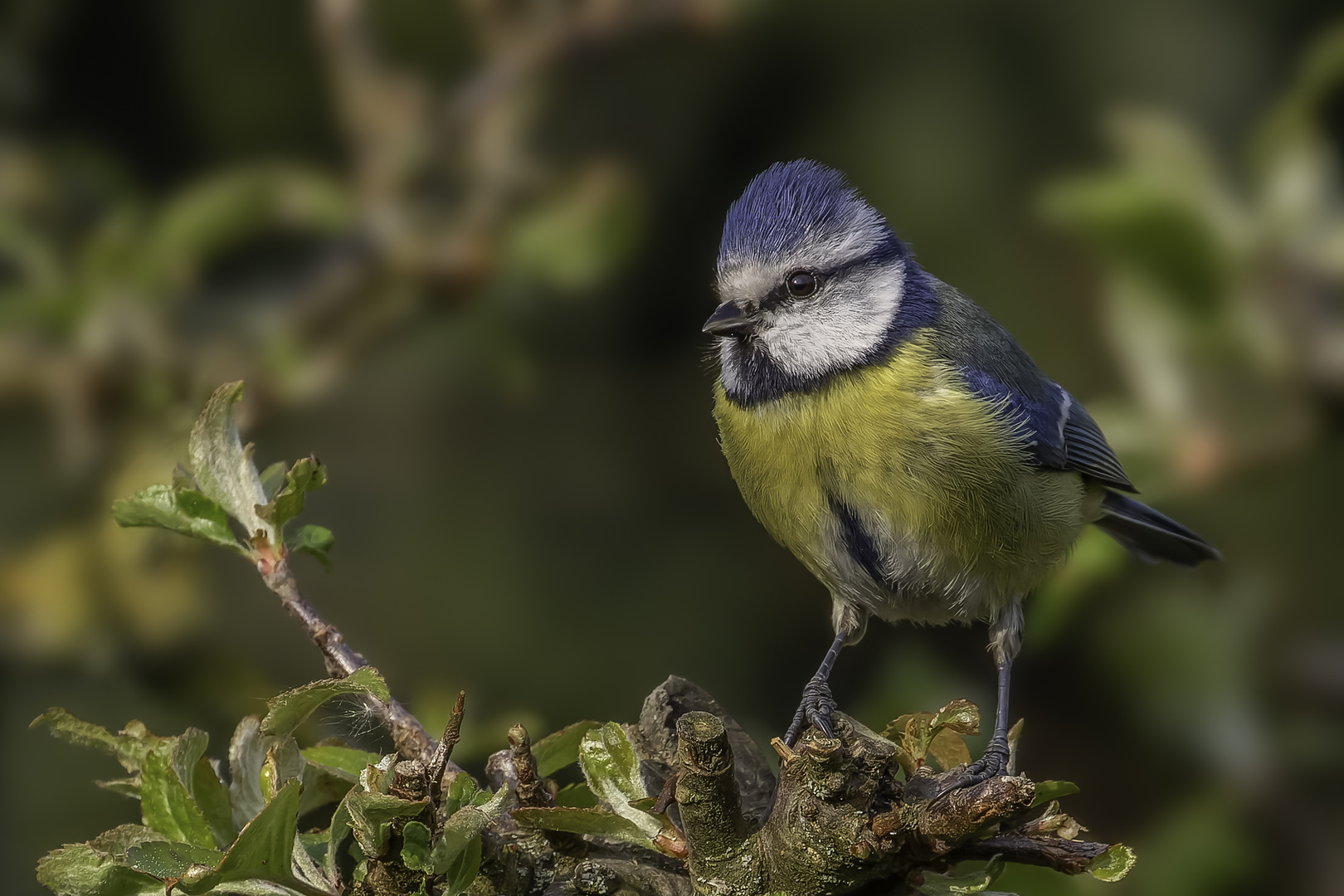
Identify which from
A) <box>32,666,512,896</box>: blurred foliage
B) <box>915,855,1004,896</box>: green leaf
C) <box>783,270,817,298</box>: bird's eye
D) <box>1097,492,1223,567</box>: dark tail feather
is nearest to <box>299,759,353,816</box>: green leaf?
<box>32,666,512,896</box>: blurred foliage

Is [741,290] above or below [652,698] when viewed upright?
above

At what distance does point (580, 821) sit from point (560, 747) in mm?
85

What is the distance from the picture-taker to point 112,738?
0.65m

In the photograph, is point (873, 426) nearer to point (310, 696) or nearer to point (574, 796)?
point (574, 796)

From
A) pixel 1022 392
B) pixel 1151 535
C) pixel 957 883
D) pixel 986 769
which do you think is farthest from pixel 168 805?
pixel 1151 535

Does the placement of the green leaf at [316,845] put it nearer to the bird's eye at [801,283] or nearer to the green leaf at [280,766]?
the green leaf at [280,766]

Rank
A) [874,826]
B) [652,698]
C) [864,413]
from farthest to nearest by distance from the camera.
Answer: [864,413] < [652,698] < [874,826]

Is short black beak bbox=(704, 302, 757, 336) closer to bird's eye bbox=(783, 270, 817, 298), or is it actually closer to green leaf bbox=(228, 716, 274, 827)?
bird's eye bbox=(783, 270, 817, 298)

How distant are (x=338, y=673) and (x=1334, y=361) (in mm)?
1155

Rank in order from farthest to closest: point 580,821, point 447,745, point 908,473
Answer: point 908,473
point 580,821
point 447,745

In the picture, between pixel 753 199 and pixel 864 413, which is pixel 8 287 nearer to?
pixel 753 199

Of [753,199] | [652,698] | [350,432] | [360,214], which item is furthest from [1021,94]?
[652,698]

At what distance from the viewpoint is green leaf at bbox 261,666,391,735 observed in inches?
22.2

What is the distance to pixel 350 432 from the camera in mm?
1636
